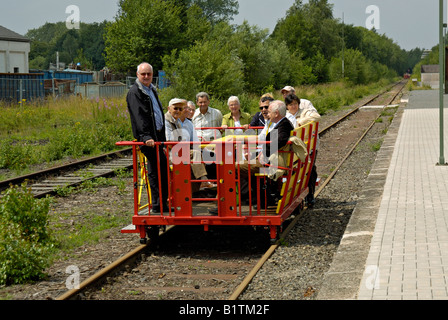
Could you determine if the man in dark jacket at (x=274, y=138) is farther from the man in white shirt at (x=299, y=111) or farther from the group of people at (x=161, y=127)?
the man in white shirt at (x=299, y=111)

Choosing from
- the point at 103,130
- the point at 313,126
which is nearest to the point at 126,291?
the point at 313,126

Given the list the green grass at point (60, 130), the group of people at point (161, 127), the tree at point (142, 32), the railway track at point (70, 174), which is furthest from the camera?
the tree at point (142, 32)

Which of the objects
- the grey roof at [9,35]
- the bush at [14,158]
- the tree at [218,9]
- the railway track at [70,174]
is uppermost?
the tree at [218,9]

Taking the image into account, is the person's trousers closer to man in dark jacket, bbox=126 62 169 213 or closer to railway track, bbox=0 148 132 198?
man in dark jacket, bbox=126 62 169 213

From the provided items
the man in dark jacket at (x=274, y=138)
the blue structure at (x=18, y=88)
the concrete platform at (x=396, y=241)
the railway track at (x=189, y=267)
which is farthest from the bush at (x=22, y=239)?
the blue structure at (x=18, y=88)

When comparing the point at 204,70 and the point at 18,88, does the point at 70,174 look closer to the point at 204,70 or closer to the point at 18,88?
the point at 204,70

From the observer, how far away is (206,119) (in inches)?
413

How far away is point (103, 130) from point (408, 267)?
51.9 ft

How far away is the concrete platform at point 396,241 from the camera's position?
5863mm

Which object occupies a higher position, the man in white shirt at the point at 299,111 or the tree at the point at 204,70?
the tree at the point at 204,70

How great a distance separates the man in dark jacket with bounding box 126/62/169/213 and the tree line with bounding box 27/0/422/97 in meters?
17.2

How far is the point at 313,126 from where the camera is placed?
33.2 ft

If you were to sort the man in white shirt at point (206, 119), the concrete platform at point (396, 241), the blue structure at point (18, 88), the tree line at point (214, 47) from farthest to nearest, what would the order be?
the blue structure at point (18, 88)
the tree line at point (214, 47)
the man in white shirt at point (206, 119)
the concrete platform at point (396, 241)

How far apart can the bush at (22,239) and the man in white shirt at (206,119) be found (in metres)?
2.87
